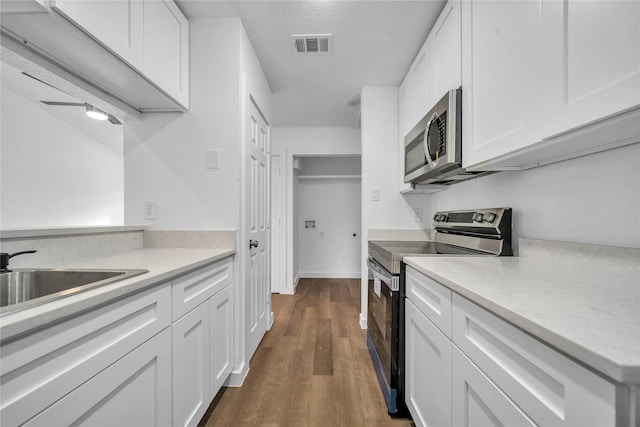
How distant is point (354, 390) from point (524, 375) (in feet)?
4.56

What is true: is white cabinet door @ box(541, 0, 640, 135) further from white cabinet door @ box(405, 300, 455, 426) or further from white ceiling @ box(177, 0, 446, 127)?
white ceiling @ box(177, 0, 446, 127)

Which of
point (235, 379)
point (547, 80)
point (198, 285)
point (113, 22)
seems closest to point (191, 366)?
point (198, 285)

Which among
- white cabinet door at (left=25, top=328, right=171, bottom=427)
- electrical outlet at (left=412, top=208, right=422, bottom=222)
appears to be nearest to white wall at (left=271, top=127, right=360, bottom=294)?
electrical outlet at (left=412, top=208, right=422, bottom=222)

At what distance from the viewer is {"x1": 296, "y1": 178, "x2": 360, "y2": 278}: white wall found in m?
5.05

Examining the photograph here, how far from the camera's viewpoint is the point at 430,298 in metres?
1.17

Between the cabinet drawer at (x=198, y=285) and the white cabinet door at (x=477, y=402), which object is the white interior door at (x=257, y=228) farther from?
the white cabinet door at (x=477, y=402)

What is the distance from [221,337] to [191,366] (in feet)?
1.18

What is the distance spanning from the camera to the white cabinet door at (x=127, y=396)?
0.65m

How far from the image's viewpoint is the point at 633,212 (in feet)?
2.94

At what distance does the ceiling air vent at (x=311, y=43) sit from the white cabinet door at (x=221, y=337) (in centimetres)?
179

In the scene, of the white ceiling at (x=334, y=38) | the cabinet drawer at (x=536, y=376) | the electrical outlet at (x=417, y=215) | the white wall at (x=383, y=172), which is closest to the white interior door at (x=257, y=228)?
the white ceiling at (x=334, y=38)

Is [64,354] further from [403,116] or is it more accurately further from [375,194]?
[403,116]

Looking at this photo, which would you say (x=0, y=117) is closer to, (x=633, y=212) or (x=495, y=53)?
(x=495, y=53)

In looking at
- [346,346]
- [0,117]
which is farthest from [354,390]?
[0,117]
